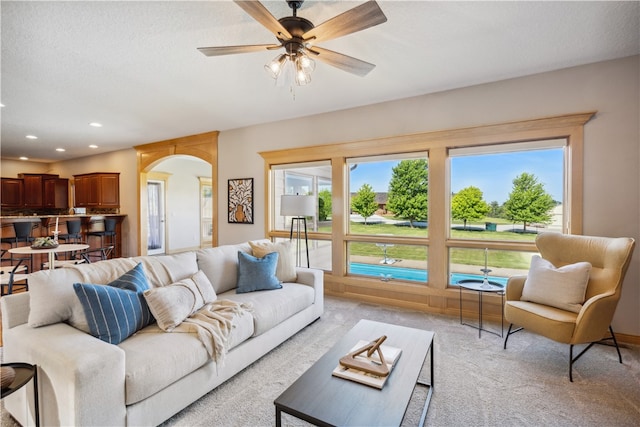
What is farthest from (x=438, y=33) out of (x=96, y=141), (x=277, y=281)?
(x=96, y=141)

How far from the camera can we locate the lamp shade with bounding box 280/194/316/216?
4094 millimetres

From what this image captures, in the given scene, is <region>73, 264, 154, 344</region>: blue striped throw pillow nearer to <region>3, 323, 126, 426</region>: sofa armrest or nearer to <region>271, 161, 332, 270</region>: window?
<region>3, 323, 126, 426</region>: sofa armrest

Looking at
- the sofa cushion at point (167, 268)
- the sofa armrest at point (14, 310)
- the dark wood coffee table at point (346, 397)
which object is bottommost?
the dark wood coffee table at point (346, 397)

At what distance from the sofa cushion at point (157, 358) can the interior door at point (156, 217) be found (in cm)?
688

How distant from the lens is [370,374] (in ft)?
5.22

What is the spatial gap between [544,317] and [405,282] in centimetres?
174

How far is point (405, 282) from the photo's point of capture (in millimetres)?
4012

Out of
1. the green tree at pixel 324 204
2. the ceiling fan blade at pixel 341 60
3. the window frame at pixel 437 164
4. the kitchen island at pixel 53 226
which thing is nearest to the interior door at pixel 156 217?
the kitchen island at pixel 53 226

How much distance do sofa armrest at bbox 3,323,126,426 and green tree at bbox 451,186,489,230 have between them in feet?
11.9

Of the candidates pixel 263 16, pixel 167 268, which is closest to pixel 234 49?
pixel 263 16

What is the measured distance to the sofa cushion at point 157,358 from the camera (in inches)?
62.4

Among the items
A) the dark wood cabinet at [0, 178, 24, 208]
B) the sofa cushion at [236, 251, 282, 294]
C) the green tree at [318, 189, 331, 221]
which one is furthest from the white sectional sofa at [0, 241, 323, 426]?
the dark wood cabinet at [0, 178, 24, 208]

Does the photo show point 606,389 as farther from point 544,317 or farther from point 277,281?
point 277,281

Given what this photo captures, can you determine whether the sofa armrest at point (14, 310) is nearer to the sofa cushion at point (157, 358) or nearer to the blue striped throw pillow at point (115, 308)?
the blue striped throw pillow at point (115, 308)
